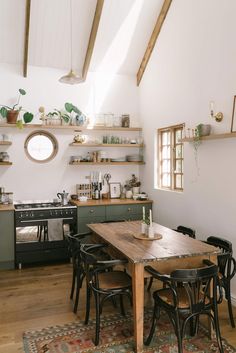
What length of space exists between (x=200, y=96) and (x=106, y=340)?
3.02 metres

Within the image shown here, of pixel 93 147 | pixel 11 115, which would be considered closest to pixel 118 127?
pixel 93 147

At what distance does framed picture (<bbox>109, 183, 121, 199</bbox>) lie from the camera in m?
5.95

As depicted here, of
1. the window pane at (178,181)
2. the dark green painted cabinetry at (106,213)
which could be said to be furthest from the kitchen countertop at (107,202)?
the window pane at (178,181)

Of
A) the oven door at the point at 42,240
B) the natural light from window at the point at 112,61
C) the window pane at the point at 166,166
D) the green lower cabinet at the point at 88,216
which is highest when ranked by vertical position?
the natural light from window at the point at 112,61

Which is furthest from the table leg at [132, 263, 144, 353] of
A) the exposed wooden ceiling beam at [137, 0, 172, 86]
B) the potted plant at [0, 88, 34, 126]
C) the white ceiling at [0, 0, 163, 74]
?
the exposed wooden ceiling beam at [137, 0, 172, 86]

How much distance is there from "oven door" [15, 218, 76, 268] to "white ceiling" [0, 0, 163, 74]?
2.67 metres

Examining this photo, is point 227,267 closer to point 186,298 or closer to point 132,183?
point 186,298

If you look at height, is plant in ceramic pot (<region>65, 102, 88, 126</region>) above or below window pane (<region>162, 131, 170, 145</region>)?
above

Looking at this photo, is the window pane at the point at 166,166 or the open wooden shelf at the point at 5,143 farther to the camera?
the window pane at the point at 166,166

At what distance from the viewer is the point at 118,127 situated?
588 centimetres

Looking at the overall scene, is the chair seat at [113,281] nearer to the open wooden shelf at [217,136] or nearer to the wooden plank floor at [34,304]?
the wooden plank floor at [34,304]

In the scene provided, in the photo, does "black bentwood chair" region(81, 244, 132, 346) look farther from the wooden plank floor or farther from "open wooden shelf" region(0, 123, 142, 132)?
"open wooden shelf" region(0, 123, 142, 132)

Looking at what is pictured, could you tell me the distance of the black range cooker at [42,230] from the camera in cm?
488

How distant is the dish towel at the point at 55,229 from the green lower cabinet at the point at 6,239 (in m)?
0.54
